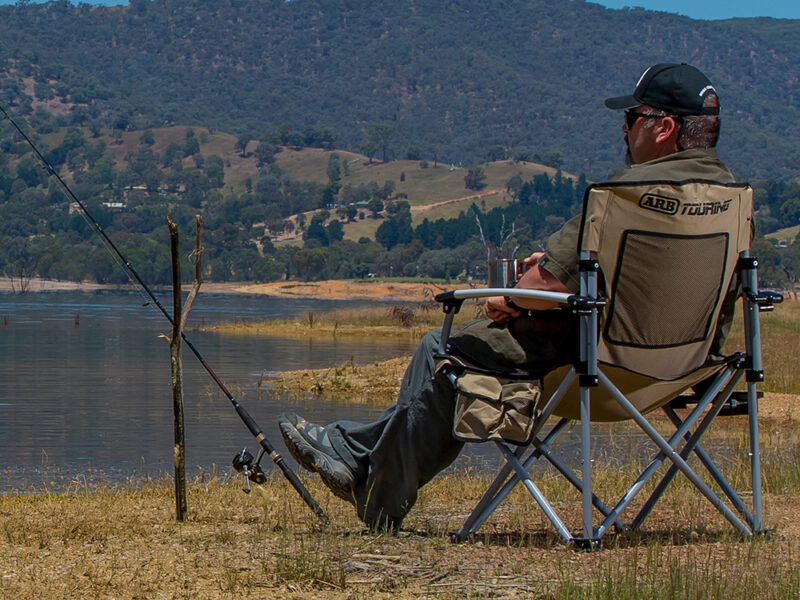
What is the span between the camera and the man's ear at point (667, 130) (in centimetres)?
402

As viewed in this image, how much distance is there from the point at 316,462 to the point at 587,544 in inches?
37.6

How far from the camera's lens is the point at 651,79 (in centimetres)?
A: 399

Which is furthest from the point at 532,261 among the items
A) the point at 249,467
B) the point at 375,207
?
the point at 375,207

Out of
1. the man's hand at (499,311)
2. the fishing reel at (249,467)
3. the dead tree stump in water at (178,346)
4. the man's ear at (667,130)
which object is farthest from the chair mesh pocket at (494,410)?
the dead tree stump in water at (178,346)

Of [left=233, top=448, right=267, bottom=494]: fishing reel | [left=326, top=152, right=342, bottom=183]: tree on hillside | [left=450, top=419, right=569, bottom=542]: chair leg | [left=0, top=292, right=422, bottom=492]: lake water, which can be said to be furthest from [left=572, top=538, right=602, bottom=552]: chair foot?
[left=326, top=152, right=342, bottom=183]: tree on hillside

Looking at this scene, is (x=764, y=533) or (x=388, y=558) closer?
(x=388, y=558)

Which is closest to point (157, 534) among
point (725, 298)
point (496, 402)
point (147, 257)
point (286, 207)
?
point (496, 402)

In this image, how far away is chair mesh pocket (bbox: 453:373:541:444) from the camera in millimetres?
3760

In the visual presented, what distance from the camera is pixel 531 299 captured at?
3.85 metres

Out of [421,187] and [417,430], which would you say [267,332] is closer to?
[417,430]

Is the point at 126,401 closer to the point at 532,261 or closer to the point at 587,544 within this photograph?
the point at 532,261

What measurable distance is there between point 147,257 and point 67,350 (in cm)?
8418

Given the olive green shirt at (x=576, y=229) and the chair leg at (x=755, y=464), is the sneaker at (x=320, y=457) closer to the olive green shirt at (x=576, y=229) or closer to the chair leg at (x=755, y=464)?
the olive green shirt at (x=576, y=229)

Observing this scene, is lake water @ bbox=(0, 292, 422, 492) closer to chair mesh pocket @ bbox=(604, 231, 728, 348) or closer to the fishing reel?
the fishing reel
